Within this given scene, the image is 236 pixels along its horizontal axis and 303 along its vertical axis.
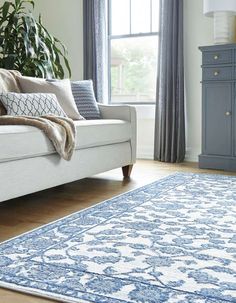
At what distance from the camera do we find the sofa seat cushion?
2355 mm

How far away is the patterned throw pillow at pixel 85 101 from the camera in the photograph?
3.73 metres

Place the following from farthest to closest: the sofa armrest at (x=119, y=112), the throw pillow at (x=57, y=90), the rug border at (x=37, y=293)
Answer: the sofa armrest at (x=119, y=112) → the throw pillow at (x=57, y=90) → the rug border at (x=37, y=293)

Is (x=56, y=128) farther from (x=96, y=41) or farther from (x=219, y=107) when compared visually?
(x=96, y=41)

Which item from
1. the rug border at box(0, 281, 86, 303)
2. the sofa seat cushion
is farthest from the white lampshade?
the rug border at box(0, 281, 86, 303)

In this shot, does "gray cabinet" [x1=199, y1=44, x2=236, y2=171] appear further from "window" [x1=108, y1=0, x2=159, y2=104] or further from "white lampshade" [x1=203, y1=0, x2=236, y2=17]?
"window" [x1=108, y1=0, x2=159, y2=104]

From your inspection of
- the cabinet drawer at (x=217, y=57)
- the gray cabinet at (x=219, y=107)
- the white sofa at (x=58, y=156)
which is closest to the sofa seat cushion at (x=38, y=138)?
the white sofa at (x=58, y=156)

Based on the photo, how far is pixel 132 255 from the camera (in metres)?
1.81

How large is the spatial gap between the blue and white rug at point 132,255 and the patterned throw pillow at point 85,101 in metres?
1.17

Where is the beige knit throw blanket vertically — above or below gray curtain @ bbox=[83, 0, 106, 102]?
below

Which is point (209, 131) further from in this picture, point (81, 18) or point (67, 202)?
point (81, 18)

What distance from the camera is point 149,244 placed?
1.95m

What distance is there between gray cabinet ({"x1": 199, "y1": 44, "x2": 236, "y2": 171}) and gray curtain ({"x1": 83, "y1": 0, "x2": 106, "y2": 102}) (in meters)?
1.41

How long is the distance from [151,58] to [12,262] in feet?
12.3

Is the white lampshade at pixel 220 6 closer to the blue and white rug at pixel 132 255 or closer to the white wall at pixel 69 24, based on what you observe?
the white wall at pixel 69 24
